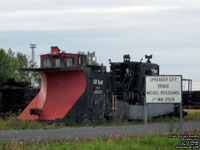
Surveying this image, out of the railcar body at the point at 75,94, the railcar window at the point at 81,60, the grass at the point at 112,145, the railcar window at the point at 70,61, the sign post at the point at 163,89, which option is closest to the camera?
the grass at the point at 112,145

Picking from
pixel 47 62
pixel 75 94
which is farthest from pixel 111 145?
pixel 47 62

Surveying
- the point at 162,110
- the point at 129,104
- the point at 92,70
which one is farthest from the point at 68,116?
the point at 162,110

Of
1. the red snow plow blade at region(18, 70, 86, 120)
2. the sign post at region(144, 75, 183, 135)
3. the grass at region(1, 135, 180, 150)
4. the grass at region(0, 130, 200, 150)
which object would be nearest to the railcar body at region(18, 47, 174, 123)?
the red snow plow blade at region(18, 70, 86, 120)

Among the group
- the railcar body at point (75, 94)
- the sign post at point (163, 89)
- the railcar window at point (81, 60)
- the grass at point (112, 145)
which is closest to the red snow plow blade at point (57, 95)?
the railcar body at point (75, 94)

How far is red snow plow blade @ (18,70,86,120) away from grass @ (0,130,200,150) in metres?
8.71

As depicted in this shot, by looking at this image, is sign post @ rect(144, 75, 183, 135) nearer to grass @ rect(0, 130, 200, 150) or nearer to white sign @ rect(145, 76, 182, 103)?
white sign @ rect(145, 76, 182, 103)

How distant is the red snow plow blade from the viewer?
21703 millimetres

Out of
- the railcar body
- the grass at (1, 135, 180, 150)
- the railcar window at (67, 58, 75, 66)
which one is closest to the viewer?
the grass at (1, 135, 180, 150)

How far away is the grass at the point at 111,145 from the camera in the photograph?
1095cm

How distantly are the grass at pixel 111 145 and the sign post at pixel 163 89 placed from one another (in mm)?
1261

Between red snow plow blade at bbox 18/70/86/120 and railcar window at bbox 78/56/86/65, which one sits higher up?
railcar window at bbox 78/56/86/65

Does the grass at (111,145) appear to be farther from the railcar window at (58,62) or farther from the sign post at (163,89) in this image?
the railcar window at (58,62)

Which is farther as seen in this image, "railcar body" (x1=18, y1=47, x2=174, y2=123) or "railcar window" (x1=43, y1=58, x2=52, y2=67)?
"railcar window" (x1=43, y1=58, x2=52, y2=67)

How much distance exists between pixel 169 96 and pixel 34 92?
13349 mm
